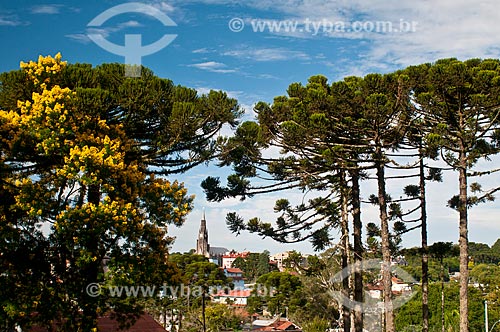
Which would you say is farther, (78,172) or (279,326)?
(279,326)

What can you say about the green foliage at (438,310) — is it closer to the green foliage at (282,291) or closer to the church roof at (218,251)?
the green foliage at (282,291)

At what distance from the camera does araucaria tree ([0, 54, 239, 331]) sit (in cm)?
1274

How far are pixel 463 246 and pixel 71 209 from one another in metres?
9.97

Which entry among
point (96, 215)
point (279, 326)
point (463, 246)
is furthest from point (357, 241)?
point (279, 326)

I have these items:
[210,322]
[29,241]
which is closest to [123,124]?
[29,241]

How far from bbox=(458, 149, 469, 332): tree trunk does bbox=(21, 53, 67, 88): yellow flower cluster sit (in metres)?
10.9

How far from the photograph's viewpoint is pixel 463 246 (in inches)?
585

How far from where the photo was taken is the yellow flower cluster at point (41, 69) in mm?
14117

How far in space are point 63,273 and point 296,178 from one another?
782 cm

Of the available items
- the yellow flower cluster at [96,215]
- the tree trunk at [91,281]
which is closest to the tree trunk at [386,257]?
the yellow flower cluster at [96,215]

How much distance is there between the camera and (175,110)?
14.6 m

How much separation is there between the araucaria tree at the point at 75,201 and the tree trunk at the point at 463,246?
7276mm

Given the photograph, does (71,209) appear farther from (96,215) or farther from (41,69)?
(41,69)

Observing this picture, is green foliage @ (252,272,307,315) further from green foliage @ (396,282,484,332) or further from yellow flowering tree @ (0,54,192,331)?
yellow flowering tree @ (0,54,192,331)
